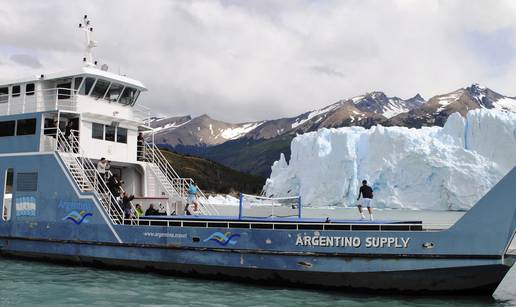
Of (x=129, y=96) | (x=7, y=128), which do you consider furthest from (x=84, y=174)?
(x=129, y=96)

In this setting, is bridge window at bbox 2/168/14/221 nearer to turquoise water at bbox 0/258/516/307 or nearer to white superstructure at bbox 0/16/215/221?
white superstructure at bbox 0/16/215/221

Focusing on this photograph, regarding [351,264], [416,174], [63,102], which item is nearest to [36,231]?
[63,102]

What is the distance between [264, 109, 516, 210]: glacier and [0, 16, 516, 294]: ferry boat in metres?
39.7

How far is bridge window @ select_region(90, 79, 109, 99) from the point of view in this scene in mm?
15016

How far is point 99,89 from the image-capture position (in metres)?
15.2

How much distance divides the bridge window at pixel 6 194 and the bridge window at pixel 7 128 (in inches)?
42.5

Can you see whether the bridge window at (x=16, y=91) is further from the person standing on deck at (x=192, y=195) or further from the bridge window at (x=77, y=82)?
the person standing on deck at (x=192, y=195)

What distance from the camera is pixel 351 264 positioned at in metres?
10.5

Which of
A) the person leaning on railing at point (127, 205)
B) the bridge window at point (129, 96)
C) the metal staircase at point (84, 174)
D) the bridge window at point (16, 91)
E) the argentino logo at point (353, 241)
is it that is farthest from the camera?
the bridge window at point (129, 96)

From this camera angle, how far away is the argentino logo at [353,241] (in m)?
10.3

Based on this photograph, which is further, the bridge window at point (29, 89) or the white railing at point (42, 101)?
the bridge window at point (29, 89)

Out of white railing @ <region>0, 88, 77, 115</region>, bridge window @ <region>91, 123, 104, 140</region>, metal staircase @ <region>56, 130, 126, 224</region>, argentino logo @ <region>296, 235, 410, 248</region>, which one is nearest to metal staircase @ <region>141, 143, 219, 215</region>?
bridge window @ <region>91, 123, 104, 140</region>

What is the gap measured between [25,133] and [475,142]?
47.6 metres

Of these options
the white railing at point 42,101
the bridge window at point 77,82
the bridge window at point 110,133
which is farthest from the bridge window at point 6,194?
the bridge window at point 77,82
